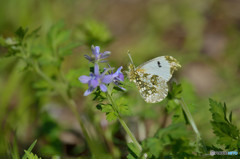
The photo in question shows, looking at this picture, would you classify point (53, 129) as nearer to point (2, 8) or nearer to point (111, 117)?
point (111, 117)

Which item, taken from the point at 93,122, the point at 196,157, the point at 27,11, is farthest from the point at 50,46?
the point at 27,11

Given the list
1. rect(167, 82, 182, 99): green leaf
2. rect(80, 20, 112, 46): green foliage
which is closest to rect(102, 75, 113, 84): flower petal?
rect(167, 82, 182, 99): green leaf

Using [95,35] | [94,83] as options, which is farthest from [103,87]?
[95,35]

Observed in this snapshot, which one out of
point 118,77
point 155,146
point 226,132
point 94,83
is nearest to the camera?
point 155,146

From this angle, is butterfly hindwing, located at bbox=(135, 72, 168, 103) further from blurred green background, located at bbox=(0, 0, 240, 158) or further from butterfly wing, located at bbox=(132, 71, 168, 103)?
blurred green background, located at bbox=(0, 0, 240, 158)

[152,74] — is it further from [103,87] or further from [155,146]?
[155,146]

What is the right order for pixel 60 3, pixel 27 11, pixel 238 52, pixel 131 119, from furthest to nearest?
pixel 60 3, pixel 27 11, pixel 238 52, pixel 131 119
